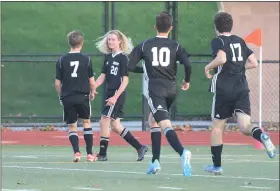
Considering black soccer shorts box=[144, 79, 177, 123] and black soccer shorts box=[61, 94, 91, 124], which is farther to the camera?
black soccer shorts box=[61, 94, 91, 124]

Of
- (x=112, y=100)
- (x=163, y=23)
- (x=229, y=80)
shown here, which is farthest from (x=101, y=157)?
(x=229, y=80)

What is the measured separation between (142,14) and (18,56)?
516 cm

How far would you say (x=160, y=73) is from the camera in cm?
1230

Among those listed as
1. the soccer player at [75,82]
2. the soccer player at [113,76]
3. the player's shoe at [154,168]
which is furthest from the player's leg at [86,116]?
the player's shoe at [154,168]

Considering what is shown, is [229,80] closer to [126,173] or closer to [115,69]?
[126,173]

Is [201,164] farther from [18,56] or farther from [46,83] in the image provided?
[46,83]

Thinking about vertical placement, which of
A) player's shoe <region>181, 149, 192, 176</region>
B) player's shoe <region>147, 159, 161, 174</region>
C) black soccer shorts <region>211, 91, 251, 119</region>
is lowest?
player's shoe <region>147, 159, 161, 174</region>

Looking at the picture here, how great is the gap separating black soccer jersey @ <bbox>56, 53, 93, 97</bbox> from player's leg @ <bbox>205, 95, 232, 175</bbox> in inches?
105

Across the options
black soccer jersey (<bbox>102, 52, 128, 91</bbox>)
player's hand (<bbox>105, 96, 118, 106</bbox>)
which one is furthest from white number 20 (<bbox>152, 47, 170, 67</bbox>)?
black soccer jersey (<bbox>102, 52, 128, 91</bbox>)

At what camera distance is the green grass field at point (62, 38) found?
2625 centimetres

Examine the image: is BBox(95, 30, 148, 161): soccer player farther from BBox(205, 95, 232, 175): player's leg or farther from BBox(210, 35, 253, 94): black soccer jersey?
BBox(210, 35, 253, 94): black soccer jersey

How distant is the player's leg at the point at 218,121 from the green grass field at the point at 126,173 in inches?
6.0

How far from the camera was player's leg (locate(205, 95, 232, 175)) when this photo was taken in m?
12.1

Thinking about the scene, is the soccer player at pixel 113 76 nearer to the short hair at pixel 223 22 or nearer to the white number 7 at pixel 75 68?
the white number 7 at pixel 75 68
